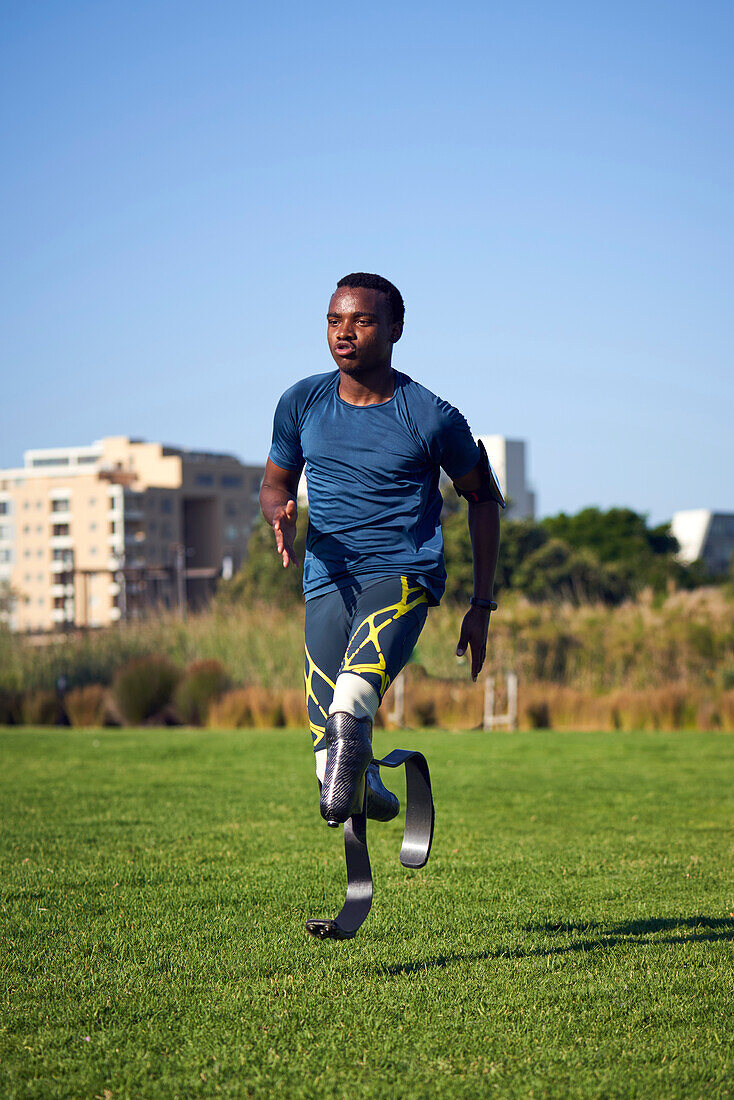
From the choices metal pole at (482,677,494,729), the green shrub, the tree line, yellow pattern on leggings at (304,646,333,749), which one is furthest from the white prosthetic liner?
the tree line

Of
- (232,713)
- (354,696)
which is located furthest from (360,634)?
(232,713)

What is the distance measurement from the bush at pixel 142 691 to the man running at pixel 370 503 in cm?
1514

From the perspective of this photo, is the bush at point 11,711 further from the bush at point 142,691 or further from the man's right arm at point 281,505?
the man's right arm at point 281,505

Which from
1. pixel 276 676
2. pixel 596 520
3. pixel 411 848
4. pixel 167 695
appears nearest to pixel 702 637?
pixel 276 676

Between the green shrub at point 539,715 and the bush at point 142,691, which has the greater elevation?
the bush at point 142,691

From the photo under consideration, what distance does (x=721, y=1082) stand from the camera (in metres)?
3.10

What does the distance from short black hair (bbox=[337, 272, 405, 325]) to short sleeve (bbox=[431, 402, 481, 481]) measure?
387 millimetres

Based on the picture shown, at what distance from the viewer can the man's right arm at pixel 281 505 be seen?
3.90 m

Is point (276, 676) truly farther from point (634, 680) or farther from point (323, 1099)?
point (323, 1099)

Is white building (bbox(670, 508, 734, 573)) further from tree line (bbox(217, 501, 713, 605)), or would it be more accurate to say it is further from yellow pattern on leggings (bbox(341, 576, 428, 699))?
yellow pattern on leggings (bbox(341, 576, 428, 699))

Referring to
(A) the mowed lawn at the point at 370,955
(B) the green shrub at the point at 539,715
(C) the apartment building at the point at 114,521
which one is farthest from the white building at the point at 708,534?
(A) the mowed lawn at the point at 370,955

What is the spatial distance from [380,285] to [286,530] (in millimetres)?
930

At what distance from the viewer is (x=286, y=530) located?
13.0ft

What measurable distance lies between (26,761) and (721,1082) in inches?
419
